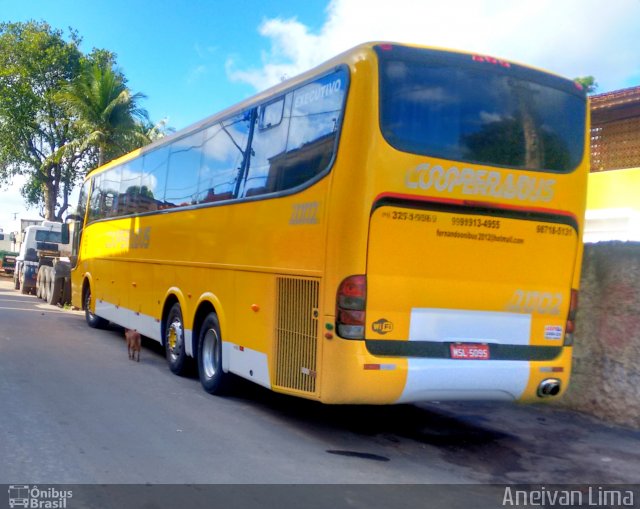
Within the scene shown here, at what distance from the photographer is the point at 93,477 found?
526 centimetres

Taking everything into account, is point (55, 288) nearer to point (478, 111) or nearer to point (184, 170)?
point (184, 170)

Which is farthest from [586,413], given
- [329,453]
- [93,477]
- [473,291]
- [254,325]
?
[93,477]

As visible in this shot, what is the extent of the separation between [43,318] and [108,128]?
11086 mm

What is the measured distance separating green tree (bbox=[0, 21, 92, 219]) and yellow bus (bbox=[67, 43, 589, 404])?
30.5 m

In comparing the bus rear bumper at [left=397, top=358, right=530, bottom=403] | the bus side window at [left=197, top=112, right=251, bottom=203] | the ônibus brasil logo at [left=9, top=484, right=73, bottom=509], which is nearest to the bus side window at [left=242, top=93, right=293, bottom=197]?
the bus side window at [left=197, top=112, right=251, bottom=203]

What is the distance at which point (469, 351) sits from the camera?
20.9ft

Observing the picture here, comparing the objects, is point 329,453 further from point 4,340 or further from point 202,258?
point 4,340

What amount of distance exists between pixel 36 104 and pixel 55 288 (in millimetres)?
18278

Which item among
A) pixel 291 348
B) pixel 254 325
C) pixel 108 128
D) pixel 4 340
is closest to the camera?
pixel 291 348

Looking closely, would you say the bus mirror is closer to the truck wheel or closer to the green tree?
the truck wheel

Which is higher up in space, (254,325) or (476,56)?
(476,56)

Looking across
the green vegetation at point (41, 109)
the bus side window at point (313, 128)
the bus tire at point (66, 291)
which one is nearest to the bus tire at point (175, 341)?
the bus side window at point (313, 128)

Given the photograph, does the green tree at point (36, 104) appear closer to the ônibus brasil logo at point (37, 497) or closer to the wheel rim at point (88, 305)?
the wheel rim at point (88, 305)

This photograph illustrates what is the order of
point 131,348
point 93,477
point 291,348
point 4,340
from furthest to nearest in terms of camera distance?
point 4,340, point 131,348, point 291,348, point 93,477
